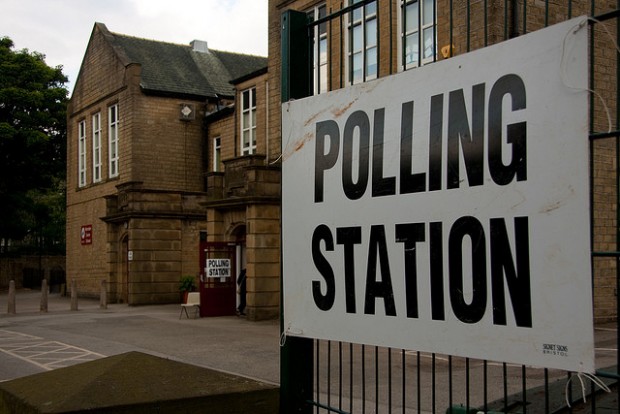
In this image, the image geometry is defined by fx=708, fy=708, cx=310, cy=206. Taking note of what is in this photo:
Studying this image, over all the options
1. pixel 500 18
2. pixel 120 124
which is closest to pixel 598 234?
pixel 500 18

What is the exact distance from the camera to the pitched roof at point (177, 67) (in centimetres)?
3123

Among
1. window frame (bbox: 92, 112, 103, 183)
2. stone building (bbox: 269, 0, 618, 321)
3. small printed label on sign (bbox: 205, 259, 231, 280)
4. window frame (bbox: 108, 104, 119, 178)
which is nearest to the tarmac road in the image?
stone building (bbox: 269, 0, 618, 321)

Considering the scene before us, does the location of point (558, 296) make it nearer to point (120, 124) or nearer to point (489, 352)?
point (489, 352)

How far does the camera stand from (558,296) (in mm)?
2525

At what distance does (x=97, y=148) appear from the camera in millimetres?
33906

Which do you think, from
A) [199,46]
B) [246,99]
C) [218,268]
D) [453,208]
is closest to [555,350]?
[453,208]

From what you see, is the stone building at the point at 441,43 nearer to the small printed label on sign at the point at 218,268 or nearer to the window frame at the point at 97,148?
the small printed label on sign at the point at 218,268

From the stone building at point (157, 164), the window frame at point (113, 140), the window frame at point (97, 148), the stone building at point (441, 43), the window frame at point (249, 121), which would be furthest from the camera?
the window frame at point (97, 148)

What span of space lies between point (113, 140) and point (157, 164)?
3.04m

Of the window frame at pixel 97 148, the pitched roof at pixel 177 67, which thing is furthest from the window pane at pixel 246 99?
the window frame at pixel 97 148

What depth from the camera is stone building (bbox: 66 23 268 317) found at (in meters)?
21.8

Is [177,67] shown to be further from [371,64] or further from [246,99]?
[371,64]

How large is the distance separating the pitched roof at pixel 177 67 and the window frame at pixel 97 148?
12.0 feet

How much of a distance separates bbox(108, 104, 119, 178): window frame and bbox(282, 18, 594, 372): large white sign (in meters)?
29.5
